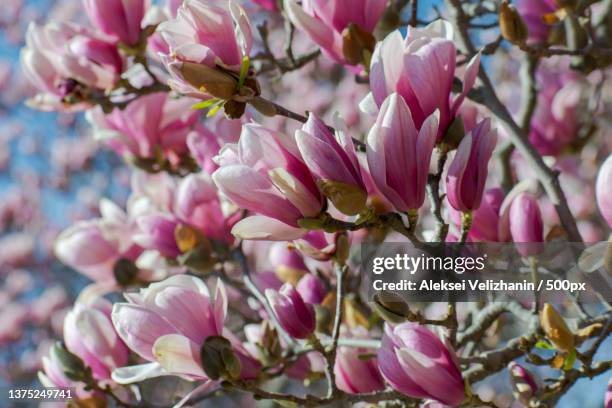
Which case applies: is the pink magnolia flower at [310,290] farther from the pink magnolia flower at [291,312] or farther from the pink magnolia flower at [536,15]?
the pink magnolia flower at [536,15]

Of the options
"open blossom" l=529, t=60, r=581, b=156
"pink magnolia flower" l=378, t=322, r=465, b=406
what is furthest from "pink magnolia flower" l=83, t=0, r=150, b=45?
"open blossom" l=529, t=60, r=581, b=156

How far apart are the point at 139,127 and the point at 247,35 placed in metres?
0.59

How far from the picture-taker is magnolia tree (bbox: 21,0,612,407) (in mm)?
708

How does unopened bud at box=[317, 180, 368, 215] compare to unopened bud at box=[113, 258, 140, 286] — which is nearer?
unopened bud at box=[317, 180, 368, 215]

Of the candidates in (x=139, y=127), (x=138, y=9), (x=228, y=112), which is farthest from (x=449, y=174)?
(x=139, y=127)

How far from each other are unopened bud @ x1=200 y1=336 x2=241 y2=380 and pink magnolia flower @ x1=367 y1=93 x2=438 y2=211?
246 mm

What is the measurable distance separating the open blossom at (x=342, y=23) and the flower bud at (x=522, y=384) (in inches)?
15.8

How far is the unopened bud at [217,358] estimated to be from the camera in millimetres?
801

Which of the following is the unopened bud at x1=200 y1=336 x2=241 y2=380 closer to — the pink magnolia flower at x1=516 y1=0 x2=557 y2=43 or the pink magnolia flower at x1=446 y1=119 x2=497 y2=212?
the pink magnolia flower at x1=446 y1=119 x2=497 y2=212

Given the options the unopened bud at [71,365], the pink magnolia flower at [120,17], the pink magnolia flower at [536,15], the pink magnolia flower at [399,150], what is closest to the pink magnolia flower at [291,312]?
the pink magnolia flower at [399,150]

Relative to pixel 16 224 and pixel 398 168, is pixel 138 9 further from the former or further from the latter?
pixel 16 224

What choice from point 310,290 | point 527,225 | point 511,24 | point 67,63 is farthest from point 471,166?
point 67,63

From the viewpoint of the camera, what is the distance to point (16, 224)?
4551mm

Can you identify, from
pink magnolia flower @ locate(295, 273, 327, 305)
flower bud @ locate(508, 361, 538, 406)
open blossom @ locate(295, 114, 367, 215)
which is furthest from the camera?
pink magnolia flower @ locate(295, 273, 327, 305)
